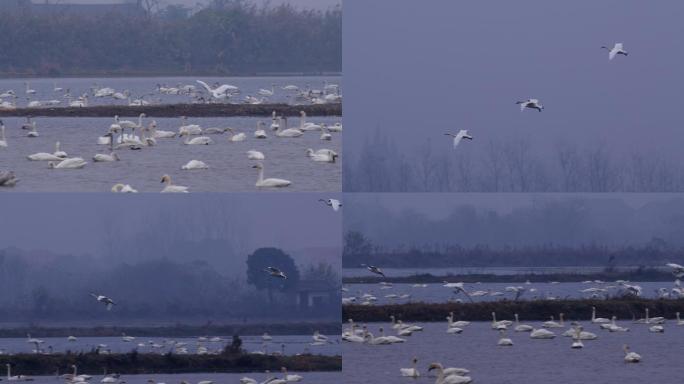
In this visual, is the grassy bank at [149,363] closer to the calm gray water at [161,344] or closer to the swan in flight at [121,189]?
the calm gray water at [161,344]

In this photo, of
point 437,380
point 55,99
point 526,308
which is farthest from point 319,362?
point 526,308

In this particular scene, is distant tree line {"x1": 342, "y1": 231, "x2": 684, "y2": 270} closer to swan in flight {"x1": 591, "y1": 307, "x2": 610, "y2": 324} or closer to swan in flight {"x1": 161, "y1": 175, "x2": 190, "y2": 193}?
swan in flight {"x1": 591, "y1": 307, "x2": 610, "y2": 324}

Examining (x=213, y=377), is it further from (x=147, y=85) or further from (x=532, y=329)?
(x=532, y=329)

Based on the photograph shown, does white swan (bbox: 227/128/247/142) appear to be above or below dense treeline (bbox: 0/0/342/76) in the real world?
below

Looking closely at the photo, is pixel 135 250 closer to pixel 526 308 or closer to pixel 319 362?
pixel 319 362

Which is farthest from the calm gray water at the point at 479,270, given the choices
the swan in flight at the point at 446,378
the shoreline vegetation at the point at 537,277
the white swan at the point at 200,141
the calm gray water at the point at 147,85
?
the white swan at the point at 200,141

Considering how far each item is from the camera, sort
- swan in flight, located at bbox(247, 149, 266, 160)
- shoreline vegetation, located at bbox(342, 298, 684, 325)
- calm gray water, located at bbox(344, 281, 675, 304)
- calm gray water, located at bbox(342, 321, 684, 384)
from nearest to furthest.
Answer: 1. swan in flight, located at bbox(247, 149, 266, 160)
2. calm gray water, located at bbox(342, 321, 684, 384)
3. shoreline vegetation, located at bbox(342, 298, 684, 325)
4. calm gray water, located at bbox(344, 281, 675, 304)

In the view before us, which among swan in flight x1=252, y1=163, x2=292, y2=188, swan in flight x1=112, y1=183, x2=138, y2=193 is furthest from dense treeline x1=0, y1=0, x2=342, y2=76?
swan in flight x1=112, y1=183, x2=138, y2=193
